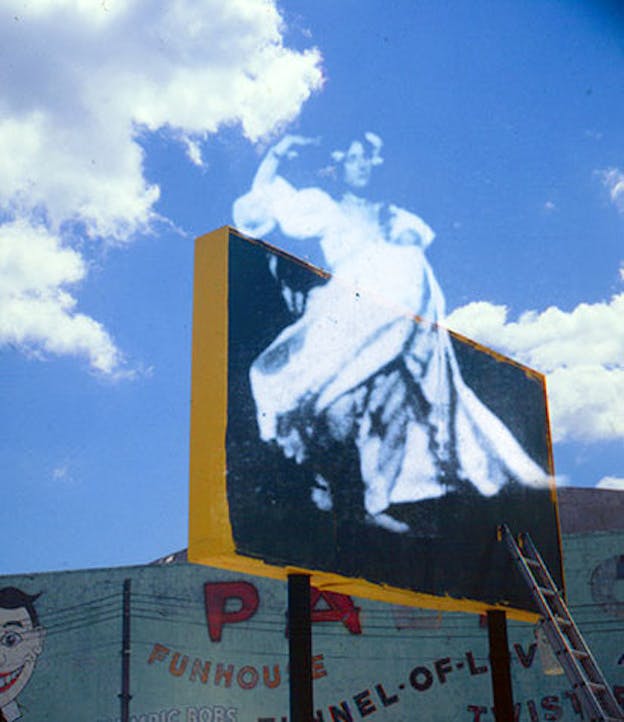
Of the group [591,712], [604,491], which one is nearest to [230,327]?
[591,712]

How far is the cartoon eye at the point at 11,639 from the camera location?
21.0 meters

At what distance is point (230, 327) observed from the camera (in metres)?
7.31

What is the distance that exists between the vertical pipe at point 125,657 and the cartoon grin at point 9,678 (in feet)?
Answer: 8.94

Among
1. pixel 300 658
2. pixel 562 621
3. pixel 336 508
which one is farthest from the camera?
pixel 562 621

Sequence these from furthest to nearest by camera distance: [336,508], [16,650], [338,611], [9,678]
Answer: [16,650]
[9,678]
[338,611]
[336,508]

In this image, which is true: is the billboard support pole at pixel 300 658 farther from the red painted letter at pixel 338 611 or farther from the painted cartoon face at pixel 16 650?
the painted cartoon face at pixel 16 650

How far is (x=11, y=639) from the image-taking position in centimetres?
2109

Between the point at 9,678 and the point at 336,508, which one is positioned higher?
the point at 336,508

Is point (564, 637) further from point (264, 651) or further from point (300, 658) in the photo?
point (264, 651)

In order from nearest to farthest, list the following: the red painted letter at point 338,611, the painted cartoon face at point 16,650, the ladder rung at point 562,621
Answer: the ladder rung at point 562,621, the red painted letter at point 338,611, the painted cartoon face at point 16,650

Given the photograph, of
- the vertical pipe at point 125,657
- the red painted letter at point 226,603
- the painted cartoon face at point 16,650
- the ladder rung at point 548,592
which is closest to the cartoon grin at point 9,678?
the painted cartoon face at point 16,650

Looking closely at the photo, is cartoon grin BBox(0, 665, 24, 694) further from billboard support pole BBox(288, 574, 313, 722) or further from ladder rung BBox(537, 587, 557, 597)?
billboard support pole BBox(288, 574, 313, 722)

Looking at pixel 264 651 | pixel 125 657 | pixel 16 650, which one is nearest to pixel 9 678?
pixel 16 650

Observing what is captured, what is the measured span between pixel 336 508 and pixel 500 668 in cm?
324
